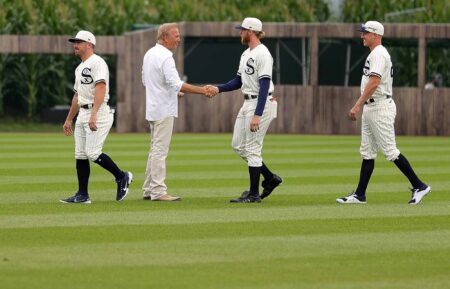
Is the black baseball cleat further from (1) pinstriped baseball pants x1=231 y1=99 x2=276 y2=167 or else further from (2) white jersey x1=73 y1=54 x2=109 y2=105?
(1) pinstriped baseball pants x1=231 y1=99 x2=276 y2=167

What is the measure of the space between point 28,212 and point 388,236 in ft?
11.7

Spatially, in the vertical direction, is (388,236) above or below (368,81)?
below

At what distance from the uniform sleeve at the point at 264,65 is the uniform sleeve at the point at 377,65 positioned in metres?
1.02

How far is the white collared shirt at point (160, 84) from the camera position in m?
13.8

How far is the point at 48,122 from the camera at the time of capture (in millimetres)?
34812

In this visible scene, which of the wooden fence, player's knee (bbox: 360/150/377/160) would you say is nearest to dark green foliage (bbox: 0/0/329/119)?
the wooden fence

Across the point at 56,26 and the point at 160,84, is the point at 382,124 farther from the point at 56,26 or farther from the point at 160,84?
the point at 56,26

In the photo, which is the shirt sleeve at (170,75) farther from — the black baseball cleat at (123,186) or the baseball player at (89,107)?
the black baseball cleat at (123,186)

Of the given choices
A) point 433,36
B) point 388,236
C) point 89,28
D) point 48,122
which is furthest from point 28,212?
point 89,28

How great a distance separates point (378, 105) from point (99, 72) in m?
2.82

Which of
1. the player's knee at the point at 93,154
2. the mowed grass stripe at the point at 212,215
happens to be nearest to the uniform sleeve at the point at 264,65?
the mowed grass stripe at the point at 212,215

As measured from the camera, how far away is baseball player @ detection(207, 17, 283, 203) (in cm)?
1358

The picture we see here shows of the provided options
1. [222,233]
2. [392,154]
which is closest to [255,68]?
[392,154]

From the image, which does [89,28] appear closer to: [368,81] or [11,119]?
[11,119]
